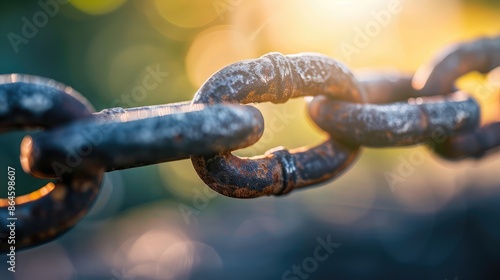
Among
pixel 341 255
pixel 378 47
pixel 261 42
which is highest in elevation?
pixel 261 42

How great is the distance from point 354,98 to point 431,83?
0.44 m

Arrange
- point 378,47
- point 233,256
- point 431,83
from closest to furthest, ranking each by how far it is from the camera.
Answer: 1. point 431,83
2. point 233,256
3. point 378,47

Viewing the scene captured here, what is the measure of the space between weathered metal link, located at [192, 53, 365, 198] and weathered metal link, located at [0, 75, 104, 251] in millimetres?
229

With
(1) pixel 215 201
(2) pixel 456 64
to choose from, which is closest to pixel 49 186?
(2) pixel 456 64

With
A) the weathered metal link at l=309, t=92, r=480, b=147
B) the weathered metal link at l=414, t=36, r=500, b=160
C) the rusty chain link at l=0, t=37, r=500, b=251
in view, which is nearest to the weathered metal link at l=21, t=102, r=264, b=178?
the rusty chain link at l=0, t=37, r=500, b=251

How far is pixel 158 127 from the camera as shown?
34.3 inches

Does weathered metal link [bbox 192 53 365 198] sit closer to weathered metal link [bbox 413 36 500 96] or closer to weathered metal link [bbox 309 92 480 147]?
weathered metal link [bbox 309 92 480 147]

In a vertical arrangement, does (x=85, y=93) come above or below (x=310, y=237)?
above

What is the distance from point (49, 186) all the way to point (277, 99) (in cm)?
52

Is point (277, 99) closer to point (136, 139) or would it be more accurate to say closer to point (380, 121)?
point (380, 121)

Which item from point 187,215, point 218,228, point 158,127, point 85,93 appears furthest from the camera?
point 85,93

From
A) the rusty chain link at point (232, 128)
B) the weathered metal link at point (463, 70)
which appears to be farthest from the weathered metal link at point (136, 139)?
the weathered metal link at point (463, 70)

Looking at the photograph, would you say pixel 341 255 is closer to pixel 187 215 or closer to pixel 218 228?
pixel 218 228

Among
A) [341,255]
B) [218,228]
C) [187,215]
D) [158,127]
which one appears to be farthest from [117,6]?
[158,127]
